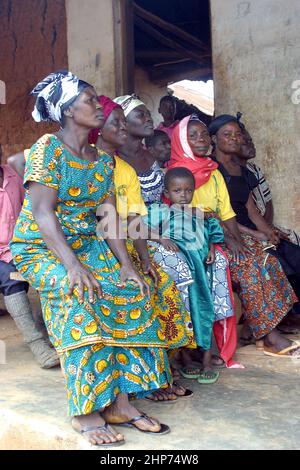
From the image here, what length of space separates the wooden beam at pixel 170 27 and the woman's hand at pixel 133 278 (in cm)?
517

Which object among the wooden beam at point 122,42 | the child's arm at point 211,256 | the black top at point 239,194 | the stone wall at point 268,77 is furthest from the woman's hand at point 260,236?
the wooden beam at point 122,42

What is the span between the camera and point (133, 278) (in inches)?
107

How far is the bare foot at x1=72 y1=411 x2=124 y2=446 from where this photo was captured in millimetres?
2346

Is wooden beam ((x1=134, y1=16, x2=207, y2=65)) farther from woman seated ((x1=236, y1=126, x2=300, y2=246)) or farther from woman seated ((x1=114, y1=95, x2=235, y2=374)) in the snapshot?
woman seated ((x1=114, y1=95, x2=235, y2=374))

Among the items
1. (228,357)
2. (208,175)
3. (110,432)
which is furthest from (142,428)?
(208,175)

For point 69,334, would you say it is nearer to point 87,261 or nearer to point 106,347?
point 106,347

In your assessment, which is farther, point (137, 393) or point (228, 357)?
A: point (228, 357)

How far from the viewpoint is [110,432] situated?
7.83ft

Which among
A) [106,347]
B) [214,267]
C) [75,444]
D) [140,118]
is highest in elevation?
[140,118]

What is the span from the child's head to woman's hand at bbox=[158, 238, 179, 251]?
1.06 ft

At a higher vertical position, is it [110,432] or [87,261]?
[87,261]

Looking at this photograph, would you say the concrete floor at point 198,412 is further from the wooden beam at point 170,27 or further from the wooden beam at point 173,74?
the wooden beam at point 173,74

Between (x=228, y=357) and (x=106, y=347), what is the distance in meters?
1.07

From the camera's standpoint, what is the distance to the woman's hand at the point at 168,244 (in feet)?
10.7
